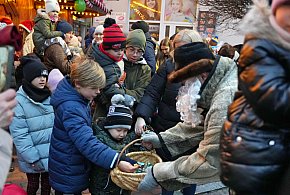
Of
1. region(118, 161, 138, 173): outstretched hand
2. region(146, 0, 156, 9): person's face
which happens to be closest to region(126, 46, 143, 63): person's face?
region(118, 161, 138, 173): outstretched hand

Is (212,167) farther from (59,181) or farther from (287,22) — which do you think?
(59,181)

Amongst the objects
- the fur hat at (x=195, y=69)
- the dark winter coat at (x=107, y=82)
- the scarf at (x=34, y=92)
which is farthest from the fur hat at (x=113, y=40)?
the fur hat at (x=195, y=69)

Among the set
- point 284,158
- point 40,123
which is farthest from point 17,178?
point 284,158

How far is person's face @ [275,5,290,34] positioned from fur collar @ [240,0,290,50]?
4 cm

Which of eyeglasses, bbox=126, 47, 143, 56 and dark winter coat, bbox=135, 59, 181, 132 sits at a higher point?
eyeglasses, bbox=126, 47, 143, 56

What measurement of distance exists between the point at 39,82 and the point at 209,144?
2.06m

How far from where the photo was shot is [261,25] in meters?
1.37

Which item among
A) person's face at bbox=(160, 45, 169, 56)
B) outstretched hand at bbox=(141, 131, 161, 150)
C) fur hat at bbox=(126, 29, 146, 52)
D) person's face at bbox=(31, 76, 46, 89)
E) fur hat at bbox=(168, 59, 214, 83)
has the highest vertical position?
fur hat at bbox=(168, 59, 214, 83)

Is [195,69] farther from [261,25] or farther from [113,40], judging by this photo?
[113,40]

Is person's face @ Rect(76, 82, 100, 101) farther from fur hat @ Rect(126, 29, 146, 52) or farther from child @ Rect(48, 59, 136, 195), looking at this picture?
fur hat @ Rect(126, 29, 146, 52)

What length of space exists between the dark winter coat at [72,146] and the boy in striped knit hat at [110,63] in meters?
0.80

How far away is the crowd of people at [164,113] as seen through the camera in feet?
4.41

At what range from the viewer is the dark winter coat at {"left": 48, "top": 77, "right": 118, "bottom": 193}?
2.51m

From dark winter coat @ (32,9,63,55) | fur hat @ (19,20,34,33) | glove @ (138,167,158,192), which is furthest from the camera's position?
fur hat @ (19,20,34,33)
